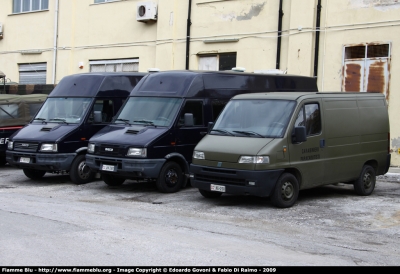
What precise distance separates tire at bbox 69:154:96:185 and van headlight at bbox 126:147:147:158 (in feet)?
6.71

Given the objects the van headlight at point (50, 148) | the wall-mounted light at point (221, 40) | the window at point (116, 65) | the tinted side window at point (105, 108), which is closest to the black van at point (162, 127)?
the van headlight at point (50, 148)

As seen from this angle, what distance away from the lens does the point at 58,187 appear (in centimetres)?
1368

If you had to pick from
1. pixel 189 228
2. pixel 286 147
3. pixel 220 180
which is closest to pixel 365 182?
pixel 286 147

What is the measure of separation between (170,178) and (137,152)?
95cm

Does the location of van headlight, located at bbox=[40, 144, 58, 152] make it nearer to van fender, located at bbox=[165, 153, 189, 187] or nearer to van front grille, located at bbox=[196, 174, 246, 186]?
van fender, located at bbox=[165, 153, 189, 187]

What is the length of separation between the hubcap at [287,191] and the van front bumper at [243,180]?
283 millimetres

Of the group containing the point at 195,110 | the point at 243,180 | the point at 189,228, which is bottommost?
the point at 189,228

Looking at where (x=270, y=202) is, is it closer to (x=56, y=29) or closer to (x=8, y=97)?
(x=8, y=97)

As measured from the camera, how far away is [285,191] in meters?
11.1

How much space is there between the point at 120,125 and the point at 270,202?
3776mm

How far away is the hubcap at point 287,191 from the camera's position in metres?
11.0

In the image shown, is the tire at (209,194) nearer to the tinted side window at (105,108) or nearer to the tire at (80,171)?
the tire at (80,171)

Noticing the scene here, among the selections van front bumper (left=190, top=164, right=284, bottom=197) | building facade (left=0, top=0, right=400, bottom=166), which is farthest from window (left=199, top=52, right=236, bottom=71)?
van front bumper (left=190, top=164, right=284, bottom=197)

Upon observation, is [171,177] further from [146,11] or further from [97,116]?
[146,11]
